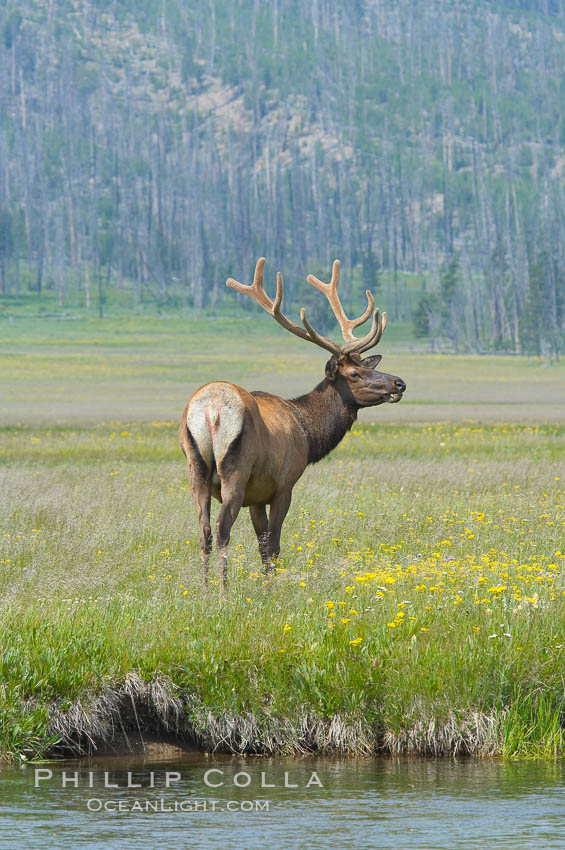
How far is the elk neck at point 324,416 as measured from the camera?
12.6 m

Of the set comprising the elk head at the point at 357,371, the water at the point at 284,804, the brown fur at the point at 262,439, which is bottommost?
the water at the point at 284,804

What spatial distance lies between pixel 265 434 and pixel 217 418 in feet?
2.44

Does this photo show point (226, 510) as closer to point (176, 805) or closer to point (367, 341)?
point (367, 341)

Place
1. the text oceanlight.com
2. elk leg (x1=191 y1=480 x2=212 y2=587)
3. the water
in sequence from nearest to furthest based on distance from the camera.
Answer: the water → the text oceanlight.com → elk leg (x1=191 y1=480 x2=212 y2=587)

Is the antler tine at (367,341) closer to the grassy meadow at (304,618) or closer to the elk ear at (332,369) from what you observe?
the elk ear at (332,369)

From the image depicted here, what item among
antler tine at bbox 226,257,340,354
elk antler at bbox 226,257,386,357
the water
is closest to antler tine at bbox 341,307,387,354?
elk antler at bbox 226,257,386,357

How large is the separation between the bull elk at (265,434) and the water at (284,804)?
2891 mm

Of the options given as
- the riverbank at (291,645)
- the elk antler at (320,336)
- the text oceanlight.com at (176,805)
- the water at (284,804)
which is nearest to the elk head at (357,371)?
the elk antler at (320,336)

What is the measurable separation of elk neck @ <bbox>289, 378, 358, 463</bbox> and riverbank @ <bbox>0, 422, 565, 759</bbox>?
3.16 feet

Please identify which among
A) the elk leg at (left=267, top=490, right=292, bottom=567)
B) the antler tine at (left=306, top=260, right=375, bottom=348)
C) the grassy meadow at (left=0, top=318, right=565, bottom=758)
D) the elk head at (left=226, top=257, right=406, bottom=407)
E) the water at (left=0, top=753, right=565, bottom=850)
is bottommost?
the water at (left=0, top=753, right=565, bottom=850)

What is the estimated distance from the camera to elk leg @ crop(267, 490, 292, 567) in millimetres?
11555

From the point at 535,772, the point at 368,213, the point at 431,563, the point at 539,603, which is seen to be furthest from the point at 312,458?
the point at 368,213

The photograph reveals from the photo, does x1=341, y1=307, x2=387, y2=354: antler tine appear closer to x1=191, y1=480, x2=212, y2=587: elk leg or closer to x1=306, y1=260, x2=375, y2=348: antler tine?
x1=306, y1=260, x2=375, y2=348: antler tine

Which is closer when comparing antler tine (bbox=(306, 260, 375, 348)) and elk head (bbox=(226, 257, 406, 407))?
elk head (bbox=(226, 257, 406, 407))
